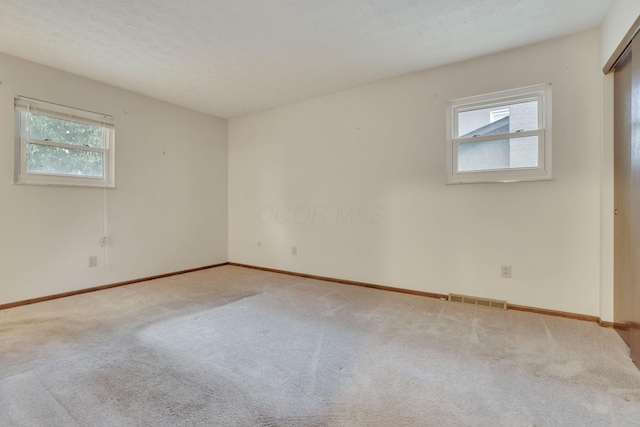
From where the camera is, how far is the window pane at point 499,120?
2711 millimetres

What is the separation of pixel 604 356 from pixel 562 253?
947 millimetres

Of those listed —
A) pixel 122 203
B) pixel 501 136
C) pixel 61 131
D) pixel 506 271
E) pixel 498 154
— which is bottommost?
pixel 506 271

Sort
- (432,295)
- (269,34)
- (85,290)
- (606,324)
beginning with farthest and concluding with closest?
(85,290)
(432,295)
(269,34)
(606,324)

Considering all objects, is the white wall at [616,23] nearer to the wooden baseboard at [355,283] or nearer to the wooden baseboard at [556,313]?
the wooden baseboard at [556,313]

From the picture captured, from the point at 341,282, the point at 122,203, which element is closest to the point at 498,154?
the point at 341,282

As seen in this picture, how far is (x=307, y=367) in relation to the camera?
5.73 ft

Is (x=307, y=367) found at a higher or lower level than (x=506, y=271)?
lower

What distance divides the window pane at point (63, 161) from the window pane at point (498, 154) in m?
4.19

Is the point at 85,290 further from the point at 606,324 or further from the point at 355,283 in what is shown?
the point at 606,324

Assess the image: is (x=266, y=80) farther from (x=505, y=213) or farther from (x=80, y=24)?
(x=505, y=213)

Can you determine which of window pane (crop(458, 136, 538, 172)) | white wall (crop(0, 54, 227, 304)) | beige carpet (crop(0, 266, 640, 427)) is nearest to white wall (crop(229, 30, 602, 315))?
window pane (crop(458, 136, 538, 172))

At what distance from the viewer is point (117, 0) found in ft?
6.68

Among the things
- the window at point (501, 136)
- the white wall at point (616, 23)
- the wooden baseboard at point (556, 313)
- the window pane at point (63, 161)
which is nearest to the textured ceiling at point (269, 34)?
the white wall at point (616, 23)

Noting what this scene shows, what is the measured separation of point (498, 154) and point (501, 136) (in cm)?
17
